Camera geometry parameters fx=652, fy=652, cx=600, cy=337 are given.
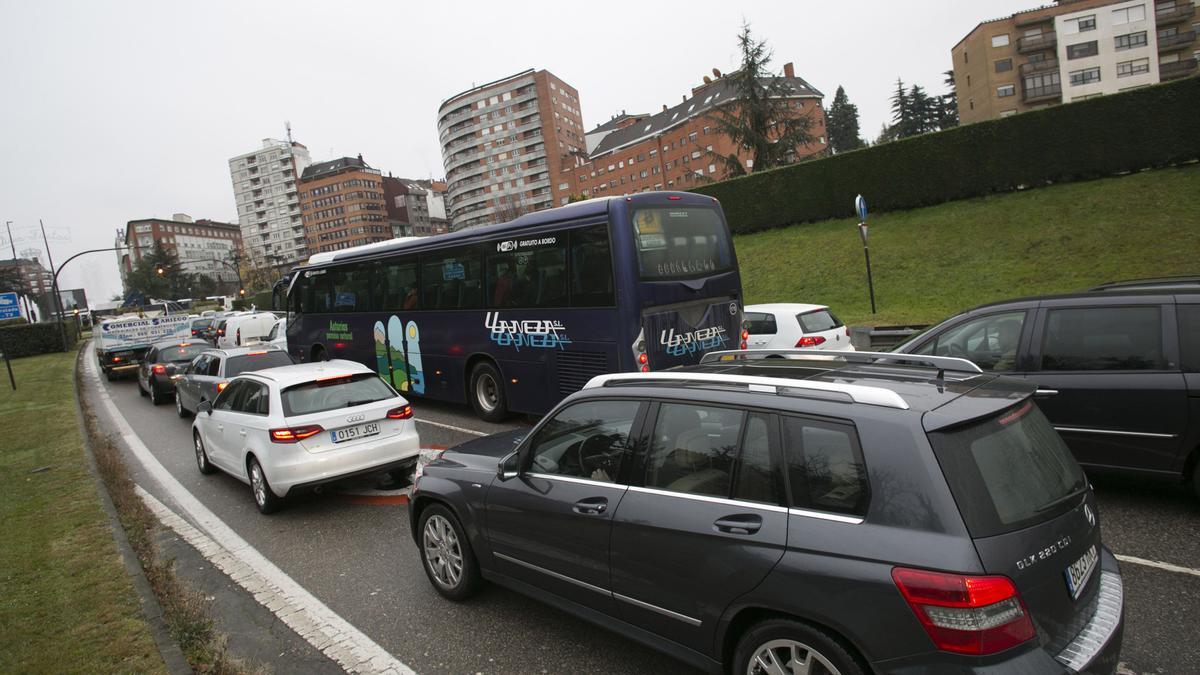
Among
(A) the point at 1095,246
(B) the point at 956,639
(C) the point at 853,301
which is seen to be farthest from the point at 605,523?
(A) the point at 1095,246

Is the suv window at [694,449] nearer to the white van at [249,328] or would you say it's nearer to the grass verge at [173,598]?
the grass verge at [173,598]

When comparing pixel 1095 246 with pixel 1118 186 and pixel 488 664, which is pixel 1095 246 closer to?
pixel 1118 186

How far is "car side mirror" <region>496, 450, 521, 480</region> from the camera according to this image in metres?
3.98

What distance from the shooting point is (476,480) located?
Result: 4.26 metres

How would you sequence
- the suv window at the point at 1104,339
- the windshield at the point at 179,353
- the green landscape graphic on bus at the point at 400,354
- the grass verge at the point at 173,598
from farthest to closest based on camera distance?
the windshield at the point at 179,353, the green landscape graphic on bus at the point at 400,354, the suv window at the point at 1104,339, the grass verge at the point at 173,598

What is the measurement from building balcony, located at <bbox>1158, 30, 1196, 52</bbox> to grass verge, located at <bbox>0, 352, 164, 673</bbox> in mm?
82267

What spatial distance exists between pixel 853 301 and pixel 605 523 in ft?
64.8

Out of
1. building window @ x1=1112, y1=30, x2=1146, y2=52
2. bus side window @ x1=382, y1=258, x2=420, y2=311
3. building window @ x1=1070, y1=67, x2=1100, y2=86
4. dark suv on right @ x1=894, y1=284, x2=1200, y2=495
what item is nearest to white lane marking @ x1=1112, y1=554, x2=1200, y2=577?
dark suv on right @ x1=894, y1=284, x2=1200, y2=495

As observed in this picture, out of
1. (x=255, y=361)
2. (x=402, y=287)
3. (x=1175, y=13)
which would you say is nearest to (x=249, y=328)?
(x=255, y=361)

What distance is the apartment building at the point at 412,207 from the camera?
135000 mm

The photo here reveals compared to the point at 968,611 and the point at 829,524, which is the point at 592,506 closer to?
the point at 829,524

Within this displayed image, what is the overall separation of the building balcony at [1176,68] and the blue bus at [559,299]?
72278mm

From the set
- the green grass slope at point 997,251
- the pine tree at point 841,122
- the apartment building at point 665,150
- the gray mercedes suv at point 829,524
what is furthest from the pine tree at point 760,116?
the pine tree at point 841,122

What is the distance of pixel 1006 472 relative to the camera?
2.57m
